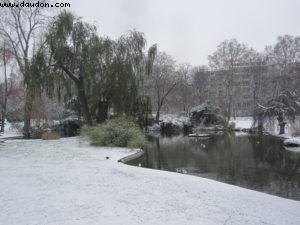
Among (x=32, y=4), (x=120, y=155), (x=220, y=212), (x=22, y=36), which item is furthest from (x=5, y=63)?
(x=220, y=212)

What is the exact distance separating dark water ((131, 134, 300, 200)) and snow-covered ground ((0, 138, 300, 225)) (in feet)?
6.83

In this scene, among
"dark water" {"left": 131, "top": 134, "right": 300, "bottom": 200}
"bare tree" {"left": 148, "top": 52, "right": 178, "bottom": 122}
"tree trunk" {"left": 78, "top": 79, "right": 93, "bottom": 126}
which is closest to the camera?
"dark water" {"left": 131, "top": 134, "right": 300, "bottom": 200}

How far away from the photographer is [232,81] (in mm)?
55312

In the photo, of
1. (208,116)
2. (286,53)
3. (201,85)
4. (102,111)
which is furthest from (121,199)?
(201,85)

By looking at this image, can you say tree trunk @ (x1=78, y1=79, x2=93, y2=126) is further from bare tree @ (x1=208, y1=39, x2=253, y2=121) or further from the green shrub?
bare tree @ (x1=208, y1=39, x2=253, y2=121)

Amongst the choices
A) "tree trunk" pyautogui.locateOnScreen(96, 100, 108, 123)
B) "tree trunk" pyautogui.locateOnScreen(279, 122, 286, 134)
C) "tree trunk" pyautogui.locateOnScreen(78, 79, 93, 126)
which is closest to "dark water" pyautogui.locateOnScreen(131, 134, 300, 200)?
"tree trunk" pyautogui.locateOnScreen(96, 100, 108, 123)

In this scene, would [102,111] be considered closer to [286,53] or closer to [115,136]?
[115,136]

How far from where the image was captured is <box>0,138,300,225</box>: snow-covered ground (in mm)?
6707

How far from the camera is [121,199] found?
7934mm

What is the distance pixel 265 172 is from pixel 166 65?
3479 centimetres

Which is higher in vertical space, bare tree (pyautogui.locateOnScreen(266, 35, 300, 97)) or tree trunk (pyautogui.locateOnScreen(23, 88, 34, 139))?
bare tree (pyautogui.locateOnScreen(266, 35, 300, 97))

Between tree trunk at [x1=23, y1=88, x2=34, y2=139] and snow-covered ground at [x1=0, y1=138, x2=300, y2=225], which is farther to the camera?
tree trunk at [x1=23, y1=88, x2=34, y2=139]

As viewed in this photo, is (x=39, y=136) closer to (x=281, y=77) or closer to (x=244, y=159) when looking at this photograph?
(x=244, y=159)

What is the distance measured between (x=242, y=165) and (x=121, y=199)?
8779mm
